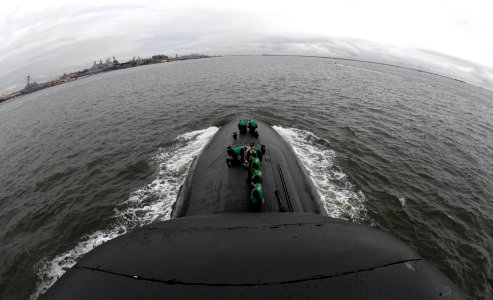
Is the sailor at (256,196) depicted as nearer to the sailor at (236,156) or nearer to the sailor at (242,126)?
the sailor at (236,156)

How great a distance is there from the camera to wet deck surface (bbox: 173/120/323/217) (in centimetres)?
1174

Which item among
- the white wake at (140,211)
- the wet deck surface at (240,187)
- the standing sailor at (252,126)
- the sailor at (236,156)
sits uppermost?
the standing sailor at (252,126)

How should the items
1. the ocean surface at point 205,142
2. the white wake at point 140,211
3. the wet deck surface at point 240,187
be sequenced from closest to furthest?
the wet deck surface at point 240,187 < the white wake at point 140,211 < the ocean surface at point 205,142

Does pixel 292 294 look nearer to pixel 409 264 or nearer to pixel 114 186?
pixel 409 264

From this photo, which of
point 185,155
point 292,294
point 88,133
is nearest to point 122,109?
point 88,133

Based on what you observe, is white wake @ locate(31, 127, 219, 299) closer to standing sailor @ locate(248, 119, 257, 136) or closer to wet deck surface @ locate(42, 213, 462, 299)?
standing sailor @ locate(248, 119, 257, 136)

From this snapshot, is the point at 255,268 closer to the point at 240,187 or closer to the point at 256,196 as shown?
the point at 256,196

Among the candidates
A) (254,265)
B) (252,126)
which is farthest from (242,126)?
(254,265)

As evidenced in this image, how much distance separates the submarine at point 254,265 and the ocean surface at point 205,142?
9.92 metres

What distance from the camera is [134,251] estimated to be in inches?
225

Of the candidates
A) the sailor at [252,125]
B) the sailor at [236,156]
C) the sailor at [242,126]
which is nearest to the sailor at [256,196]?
the sailor at [236,156]

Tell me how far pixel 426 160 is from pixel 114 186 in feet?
101

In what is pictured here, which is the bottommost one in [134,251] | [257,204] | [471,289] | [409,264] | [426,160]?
[471,289]

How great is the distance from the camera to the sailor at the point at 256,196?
10.4 meters
